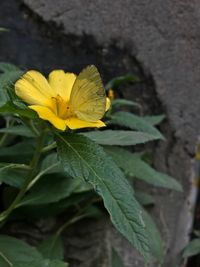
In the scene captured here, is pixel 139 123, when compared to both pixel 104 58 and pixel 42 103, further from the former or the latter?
pixel 42 103

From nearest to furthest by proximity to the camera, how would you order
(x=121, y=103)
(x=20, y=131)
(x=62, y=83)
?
(x=62, y=83), (x=20, y=131), (x=121, y=103)

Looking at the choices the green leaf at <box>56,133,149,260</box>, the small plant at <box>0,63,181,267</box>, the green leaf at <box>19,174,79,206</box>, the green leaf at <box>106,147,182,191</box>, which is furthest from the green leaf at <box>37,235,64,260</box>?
the green leaf at <box>56,133,149,260</box>

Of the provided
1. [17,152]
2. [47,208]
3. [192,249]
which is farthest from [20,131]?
[192,249]

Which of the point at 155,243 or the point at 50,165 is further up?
the point at 50,165

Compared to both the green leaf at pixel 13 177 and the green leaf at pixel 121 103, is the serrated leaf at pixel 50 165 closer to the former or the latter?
the green leaf at pixel 13 177

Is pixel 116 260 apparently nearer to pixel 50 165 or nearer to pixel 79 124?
pixel 50 165

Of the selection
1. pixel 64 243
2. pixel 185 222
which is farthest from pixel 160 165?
pixel 64 243

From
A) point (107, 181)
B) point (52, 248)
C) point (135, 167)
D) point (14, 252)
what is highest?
point (107, 181)
